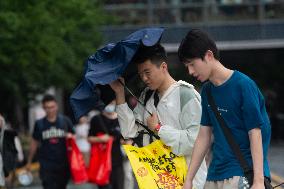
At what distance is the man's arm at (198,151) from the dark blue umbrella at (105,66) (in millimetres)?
778

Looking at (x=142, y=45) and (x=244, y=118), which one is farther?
(x=142, y=45)

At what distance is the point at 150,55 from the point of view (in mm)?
6320

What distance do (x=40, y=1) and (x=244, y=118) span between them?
42.8 feet

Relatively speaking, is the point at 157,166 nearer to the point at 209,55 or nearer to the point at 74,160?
the point at 209,55

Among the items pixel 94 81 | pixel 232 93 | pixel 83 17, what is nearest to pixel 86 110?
pixel 94 81

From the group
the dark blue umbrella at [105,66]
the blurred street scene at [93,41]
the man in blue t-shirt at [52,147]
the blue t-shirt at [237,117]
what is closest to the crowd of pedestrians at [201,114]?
the blue t-shirt at [237,117]

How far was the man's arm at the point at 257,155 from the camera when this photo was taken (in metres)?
5.23

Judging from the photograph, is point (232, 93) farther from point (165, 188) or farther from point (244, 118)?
point (165, 188)

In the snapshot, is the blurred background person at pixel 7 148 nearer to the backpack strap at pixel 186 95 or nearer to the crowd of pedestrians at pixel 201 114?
the crowd of pedestrians at pixel 201 114

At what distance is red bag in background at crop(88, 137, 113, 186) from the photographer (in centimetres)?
1203

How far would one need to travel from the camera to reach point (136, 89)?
7043 millimetres

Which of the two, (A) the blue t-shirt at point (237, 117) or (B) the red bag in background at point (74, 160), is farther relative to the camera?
(B) the red bag in background at point (74, 160)

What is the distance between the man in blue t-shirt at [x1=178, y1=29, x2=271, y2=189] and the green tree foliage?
1141cm

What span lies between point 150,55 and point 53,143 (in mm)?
5197
